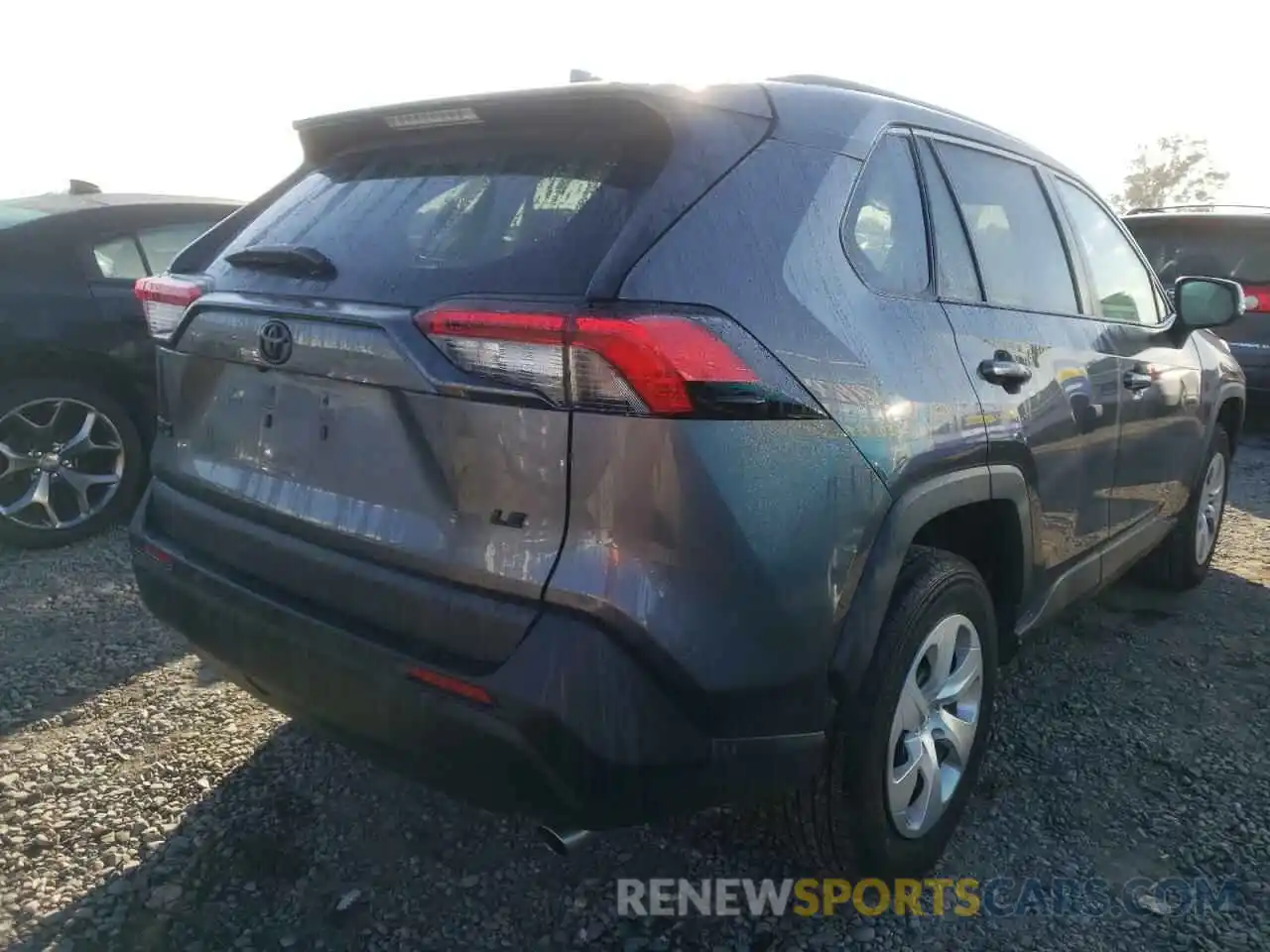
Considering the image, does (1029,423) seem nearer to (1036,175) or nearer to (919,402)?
(919,402)

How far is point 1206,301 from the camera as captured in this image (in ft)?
11.6

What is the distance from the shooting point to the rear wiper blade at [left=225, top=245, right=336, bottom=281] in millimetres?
1931

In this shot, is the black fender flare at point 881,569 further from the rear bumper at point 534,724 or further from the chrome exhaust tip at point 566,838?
the chrome exhaust tip at point 566,838

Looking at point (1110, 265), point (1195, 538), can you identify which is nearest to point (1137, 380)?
point (1110, 265)

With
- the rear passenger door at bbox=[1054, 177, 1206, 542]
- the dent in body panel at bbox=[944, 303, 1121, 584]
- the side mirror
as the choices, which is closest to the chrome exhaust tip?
the dent in body panel at bbox=[944, 303, 1121, 584]

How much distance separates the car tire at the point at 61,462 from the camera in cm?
419

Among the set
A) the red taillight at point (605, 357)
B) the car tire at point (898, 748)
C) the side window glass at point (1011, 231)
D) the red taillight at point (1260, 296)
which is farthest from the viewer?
the red taillight at point (1260, 296)

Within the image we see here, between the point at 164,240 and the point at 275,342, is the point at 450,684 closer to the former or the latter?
the point at 275,342

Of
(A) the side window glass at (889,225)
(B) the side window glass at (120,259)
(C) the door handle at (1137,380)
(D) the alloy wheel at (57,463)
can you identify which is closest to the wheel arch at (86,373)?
(D) the alloy wheel at (57,463)

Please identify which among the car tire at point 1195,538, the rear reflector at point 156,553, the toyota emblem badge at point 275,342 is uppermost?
the toyota emblem badge at point 275,342

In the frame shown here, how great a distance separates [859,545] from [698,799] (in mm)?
563

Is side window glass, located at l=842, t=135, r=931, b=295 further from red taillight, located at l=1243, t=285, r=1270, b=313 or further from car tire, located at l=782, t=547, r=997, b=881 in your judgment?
red taillight, located at l=1243, t=285, r=1270, b=313

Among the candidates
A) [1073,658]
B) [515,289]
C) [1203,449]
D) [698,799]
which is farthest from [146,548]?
[1203,449]

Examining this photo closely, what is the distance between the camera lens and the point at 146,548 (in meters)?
2.27
